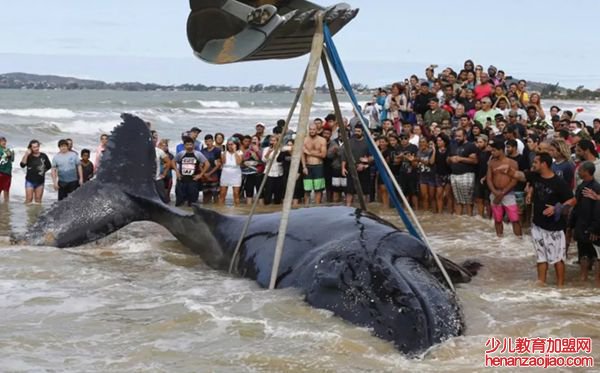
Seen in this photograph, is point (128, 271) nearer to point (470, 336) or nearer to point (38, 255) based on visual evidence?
point (38, 255)

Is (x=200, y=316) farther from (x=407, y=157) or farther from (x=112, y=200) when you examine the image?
(x=407, y=157)

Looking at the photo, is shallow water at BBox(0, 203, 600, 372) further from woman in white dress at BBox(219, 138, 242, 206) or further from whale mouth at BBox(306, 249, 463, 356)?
woman in white dress at BBox(219, 138, 242, 206)

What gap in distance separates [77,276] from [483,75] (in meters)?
13.5

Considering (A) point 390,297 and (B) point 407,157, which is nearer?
(A) point 390,297

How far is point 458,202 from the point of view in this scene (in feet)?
53.9

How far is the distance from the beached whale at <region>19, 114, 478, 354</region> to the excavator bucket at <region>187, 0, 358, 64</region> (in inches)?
83.7

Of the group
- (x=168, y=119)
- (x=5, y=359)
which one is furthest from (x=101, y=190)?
(x=168, y=119)

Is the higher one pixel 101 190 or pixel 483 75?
pixel 483 75

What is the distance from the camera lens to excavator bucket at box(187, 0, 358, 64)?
24.7 ft

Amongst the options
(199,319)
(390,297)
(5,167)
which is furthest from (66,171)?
(390,297)

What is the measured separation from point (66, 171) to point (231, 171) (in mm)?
3825

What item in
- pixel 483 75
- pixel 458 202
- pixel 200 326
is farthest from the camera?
pixel 483 75

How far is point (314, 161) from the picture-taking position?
18.5m

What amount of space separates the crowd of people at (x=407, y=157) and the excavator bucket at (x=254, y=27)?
18.6 ft
